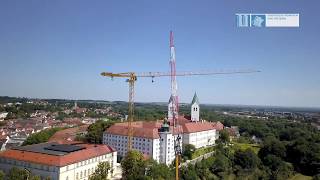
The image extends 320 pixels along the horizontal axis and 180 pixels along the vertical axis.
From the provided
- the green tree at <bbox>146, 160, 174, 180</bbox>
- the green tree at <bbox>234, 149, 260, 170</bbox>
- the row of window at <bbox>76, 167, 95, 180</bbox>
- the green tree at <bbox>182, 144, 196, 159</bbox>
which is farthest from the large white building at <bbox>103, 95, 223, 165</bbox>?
the row of window at <bbox>76, 167, 95, 180</bbox>

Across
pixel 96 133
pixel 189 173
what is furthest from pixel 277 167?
pixel 96 133

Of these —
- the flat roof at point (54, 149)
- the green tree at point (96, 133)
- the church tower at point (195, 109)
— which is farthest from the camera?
the church tower at point (195, 109)

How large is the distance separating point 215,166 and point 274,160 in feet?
33.1

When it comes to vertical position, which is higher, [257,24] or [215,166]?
[257,24]

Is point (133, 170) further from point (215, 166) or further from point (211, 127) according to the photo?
point (211, 127)

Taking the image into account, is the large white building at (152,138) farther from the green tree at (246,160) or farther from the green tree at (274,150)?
the green tree at (274,150)

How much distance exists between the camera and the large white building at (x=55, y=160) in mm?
38312

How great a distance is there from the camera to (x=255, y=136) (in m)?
91.9

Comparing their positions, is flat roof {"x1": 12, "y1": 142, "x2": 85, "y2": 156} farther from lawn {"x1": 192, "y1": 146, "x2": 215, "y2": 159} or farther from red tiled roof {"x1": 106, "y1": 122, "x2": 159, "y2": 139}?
lawn {"x1": 192, "y1": 146, "x2": 215, "y2": 159}

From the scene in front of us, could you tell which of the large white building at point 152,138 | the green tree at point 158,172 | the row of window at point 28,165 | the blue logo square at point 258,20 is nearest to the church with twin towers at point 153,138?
the large white building at point 152,138

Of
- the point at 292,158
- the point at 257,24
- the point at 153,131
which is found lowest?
the point at 292,158

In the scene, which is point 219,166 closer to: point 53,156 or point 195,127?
point 195,127

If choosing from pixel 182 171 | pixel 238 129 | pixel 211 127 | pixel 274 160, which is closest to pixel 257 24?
pixel 182 171

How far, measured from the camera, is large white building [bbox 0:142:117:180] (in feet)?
126
